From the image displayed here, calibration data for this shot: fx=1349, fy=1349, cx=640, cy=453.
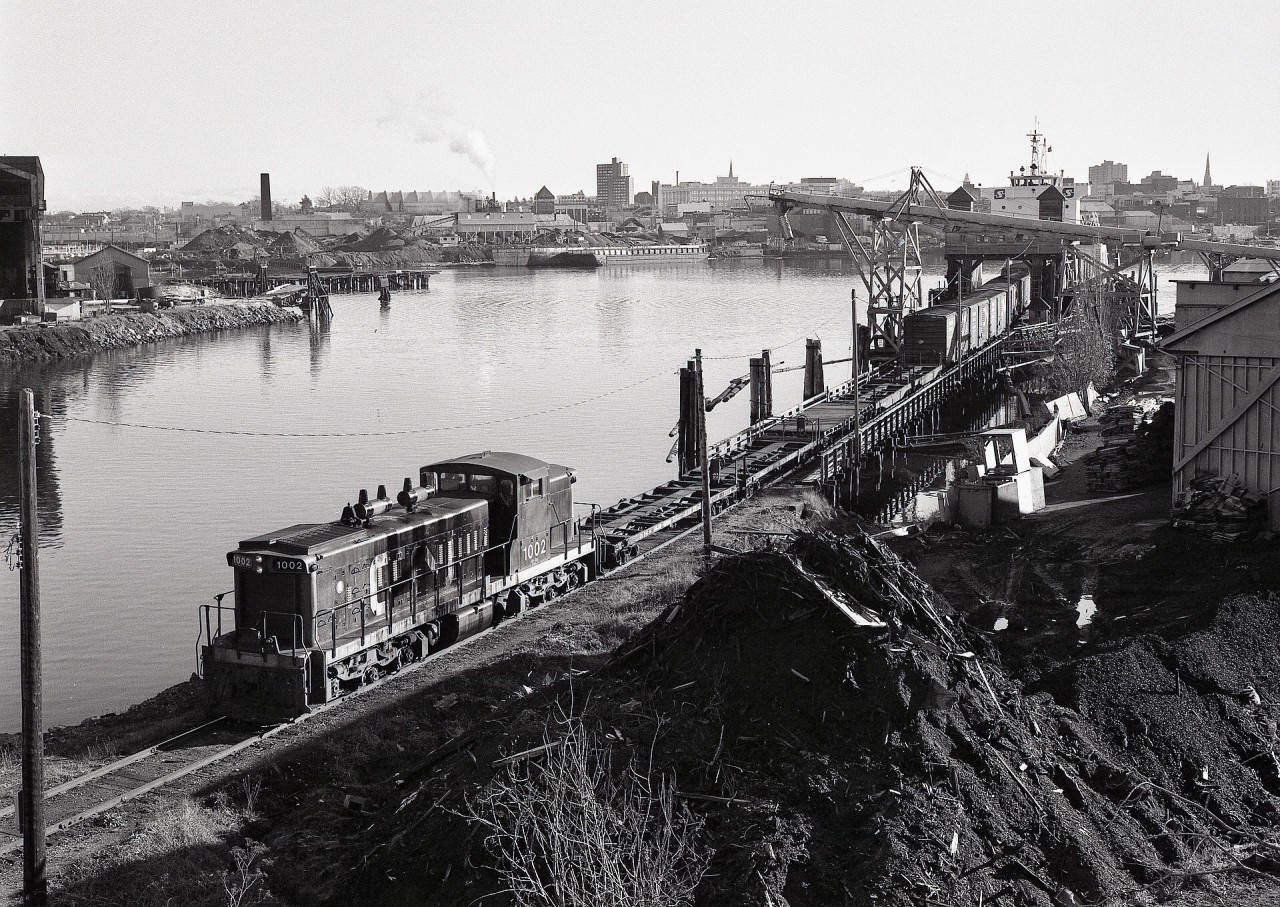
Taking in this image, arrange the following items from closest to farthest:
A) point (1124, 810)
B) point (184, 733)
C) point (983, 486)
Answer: point (1124, 810), point (184, 733), point (983, 486)

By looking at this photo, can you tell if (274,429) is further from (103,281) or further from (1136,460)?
(103,281)

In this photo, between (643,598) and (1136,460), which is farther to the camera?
(1136,460)

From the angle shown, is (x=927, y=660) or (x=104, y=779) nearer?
(x=927, y=660)

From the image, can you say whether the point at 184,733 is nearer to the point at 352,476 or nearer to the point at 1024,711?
the point at 1024,711

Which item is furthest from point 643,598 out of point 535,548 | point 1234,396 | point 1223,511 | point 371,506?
point 1234,396

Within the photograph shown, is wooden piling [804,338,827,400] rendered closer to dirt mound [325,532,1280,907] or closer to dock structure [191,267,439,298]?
dirt mound [325,532,1280,907]

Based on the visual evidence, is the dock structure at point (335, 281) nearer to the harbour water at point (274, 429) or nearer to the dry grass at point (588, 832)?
the harbour water at point (274, 429)

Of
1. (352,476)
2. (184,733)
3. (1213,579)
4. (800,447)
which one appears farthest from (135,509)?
(1213,579)

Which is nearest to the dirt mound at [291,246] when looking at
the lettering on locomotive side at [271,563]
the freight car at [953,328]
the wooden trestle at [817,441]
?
the freight car at [953,328]
